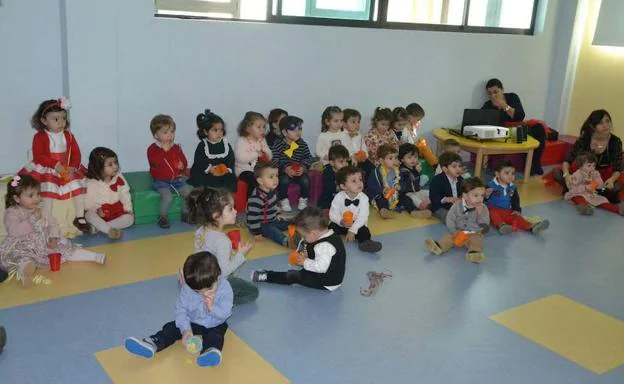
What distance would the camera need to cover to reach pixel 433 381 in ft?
11.9

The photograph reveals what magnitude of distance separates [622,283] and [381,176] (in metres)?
2.55

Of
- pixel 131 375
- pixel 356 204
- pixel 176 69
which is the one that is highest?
pixel 176 69

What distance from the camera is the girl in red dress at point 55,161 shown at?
17.8ft

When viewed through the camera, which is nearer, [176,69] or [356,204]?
[356,204]

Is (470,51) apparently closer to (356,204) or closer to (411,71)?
(411,71)

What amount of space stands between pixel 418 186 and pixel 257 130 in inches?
76.7

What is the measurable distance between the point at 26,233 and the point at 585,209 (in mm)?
5713

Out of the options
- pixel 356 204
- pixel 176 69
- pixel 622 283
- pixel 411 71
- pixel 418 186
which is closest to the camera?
pixel 622 283

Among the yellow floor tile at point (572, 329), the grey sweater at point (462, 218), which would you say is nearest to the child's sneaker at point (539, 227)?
the grey sweater at point (462, 218)

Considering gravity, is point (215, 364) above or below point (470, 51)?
below

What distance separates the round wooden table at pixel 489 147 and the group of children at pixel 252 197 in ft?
1.48

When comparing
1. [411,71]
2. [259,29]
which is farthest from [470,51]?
[259,29]

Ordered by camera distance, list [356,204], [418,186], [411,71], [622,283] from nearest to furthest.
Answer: [622,283] → [356,204] → [418,186] → [411,71]

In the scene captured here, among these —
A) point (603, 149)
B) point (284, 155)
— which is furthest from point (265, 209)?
point (603, 149)
